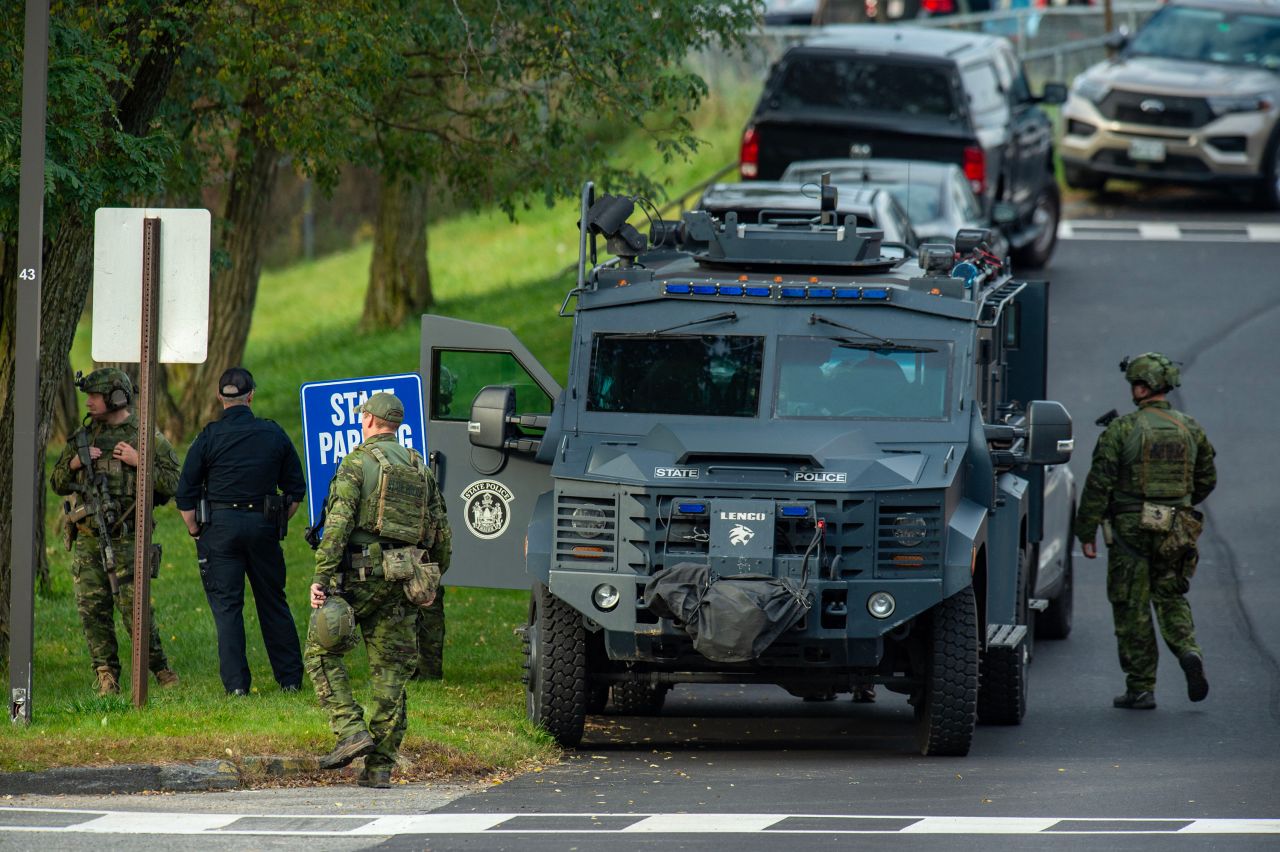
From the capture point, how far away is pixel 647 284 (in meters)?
11.3

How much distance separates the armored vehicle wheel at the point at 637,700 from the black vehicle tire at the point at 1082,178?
16.6 m

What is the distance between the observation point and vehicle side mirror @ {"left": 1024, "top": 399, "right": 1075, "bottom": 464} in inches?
424

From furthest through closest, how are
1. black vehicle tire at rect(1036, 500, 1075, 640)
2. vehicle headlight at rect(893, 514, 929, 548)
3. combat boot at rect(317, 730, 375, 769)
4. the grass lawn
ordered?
black vehicle tire at rect(1036, 500, 1075, 640), vehicle headlight at rect(893, 514, 929, 548), the grass lawn, combat boot at rect(317, 730, 375, 769)

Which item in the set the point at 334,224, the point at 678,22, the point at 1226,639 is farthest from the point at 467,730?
the point at 334,224

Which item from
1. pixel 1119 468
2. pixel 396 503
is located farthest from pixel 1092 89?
pixel 396 503

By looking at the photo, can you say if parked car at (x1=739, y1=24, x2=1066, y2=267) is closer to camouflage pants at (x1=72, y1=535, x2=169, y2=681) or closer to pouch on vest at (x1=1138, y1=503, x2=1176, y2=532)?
pouch on vest at (x1=1138, y1=503, x2=1176, y2=532)

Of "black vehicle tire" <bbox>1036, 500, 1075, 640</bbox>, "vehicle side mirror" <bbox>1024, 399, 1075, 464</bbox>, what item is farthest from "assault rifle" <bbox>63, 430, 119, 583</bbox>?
"black vehicle tire" <bbox>1036, 500, 1075, 640</bbox>

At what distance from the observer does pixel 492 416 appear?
11.1 metres

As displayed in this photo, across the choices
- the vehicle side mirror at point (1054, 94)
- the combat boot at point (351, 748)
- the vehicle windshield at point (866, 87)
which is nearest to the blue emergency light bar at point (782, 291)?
the combat boot at point (351, 748)

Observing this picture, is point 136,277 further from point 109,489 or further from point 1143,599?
point 1143,599

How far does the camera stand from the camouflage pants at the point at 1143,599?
1260cm

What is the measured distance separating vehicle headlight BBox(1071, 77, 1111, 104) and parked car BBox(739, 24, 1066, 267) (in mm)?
3613

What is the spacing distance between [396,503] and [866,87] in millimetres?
13303

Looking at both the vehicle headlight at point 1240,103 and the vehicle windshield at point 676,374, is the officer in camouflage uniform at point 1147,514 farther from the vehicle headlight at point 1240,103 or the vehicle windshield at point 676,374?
the vehicle headlight at point 1240,103
